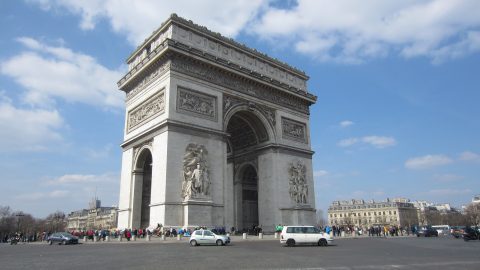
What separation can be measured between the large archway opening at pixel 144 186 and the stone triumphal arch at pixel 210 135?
0.08m

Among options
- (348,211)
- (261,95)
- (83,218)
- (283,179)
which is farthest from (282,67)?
(83,218)

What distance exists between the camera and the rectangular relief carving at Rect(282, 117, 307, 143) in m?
36.1

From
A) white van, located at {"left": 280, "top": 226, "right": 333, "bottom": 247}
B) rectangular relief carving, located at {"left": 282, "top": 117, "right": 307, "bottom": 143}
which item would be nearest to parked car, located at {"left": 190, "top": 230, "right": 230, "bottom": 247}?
white van, located at {"left": 280, "top": 226, "right": 333, "bottom": 247}

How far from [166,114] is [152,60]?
16.3 ft

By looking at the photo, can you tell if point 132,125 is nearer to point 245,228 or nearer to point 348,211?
point 245,228

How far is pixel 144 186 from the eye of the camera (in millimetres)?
31250

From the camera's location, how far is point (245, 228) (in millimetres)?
36375

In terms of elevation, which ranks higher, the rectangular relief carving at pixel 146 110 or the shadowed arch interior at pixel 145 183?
the rectangular relief carving at pixel 146 110

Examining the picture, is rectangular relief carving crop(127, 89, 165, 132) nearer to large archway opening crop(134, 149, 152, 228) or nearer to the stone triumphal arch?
the stone triumphal arch

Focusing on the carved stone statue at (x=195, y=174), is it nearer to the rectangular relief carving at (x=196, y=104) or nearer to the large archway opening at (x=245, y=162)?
the rectangular relief carving at (x=196, y=104)

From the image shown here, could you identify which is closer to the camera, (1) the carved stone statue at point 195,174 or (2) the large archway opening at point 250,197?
(1) the carved stone statue at point 195,174

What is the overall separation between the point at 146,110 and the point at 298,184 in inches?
591

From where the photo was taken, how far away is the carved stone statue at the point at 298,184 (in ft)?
111

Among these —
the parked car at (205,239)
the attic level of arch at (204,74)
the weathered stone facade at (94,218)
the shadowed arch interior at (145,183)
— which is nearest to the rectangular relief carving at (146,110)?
the attic level of arch at (204,74)
